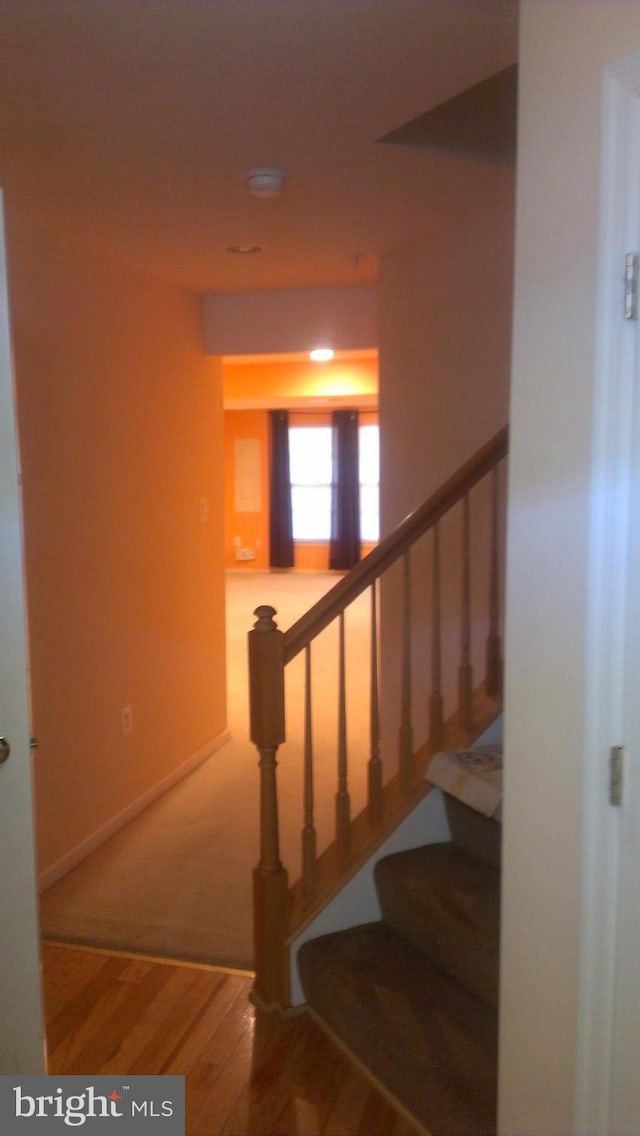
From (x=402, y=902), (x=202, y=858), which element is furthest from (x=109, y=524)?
(x=402, y=902)

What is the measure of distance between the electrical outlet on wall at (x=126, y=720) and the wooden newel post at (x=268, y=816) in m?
1.38

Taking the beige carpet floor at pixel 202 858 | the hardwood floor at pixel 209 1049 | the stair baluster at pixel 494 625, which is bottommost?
the hardwood floor at pixel 209 1049

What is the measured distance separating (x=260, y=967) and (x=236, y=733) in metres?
2.50

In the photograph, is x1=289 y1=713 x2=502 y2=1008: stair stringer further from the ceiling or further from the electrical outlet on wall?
the ceiling

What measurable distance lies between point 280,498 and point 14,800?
893cm

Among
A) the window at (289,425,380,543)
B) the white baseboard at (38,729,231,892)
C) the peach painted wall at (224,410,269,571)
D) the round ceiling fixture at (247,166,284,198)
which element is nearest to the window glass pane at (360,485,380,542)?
the window at (289,425,380,543)

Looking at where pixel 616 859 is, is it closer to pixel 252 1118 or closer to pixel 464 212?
pixel 252 1118

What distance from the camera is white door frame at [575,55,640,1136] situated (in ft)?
3.65

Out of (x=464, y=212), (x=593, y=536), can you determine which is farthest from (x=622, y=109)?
(x=464, y=212)

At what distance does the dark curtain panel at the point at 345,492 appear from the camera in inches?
401

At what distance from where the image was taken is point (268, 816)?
7.48 ft

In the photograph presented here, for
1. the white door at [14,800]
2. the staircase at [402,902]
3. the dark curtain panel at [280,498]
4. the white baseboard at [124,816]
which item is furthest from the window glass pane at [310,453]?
the white door at [14,800]

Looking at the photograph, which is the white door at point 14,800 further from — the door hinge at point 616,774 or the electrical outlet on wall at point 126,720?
the electrical outlet on wall at point 126,720

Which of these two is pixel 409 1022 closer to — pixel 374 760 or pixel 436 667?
pixel 374 760
